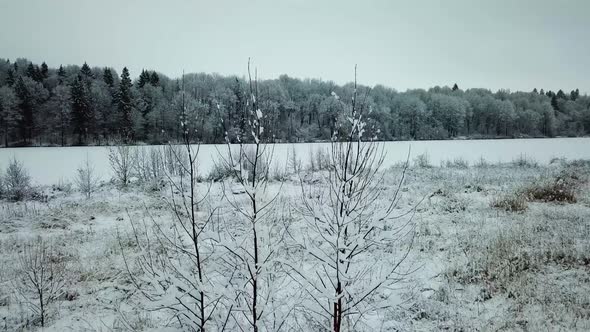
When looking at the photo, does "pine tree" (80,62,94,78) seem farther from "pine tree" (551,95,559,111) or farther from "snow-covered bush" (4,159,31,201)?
"pine tree" (551,95,559,111)

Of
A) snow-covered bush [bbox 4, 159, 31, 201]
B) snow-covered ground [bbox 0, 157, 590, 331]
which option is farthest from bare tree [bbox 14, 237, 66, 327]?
snow-covered bush [bbox 4, 159, 31, 201]

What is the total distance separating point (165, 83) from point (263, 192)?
8066cm

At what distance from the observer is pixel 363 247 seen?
126 inches

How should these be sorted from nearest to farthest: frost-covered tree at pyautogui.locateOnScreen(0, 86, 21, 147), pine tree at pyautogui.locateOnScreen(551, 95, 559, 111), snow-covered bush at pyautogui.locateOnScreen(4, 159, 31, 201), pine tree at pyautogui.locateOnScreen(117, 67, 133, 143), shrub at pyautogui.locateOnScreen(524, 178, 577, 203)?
shrub at pyautogui.locateOnScreen(524, 178, 577, 203) → snow-covered bush at pyautogui.locateOnScreen(4, 159, 31, 201) → frost-covered tree at pyautogui.locateOnScreen(0, 86, 21, 147) → pine tree at pyautogui.locateOnScreen(117, 67, 133, 143) → pine tree at pyautogui.locateOnScreen(551, 95, 559, 111)

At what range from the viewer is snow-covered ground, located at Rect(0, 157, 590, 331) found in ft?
15.8

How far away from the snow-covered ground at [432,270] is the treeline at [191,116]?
341 cm

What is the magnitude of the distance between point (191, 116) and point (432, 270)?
584cm

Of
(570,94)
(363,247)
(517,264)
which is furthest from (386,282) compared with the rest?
(570,94)

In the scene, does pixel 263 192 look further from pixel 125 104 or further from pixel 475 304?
Answer: pixel 125 104

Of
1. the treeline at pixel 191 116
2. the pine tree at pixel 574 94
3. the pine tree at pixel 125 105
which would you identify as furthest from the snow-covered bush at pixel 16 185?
A: the pine tree at pixel 574 94

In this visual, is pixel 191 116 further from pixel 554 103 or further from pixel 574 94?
pixel 574 94

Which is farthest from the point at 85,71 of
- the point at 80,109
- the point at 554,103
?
the point at 554,103

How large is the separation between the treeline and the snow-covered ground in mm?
3410

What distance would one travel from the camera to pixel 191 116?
310 cm
